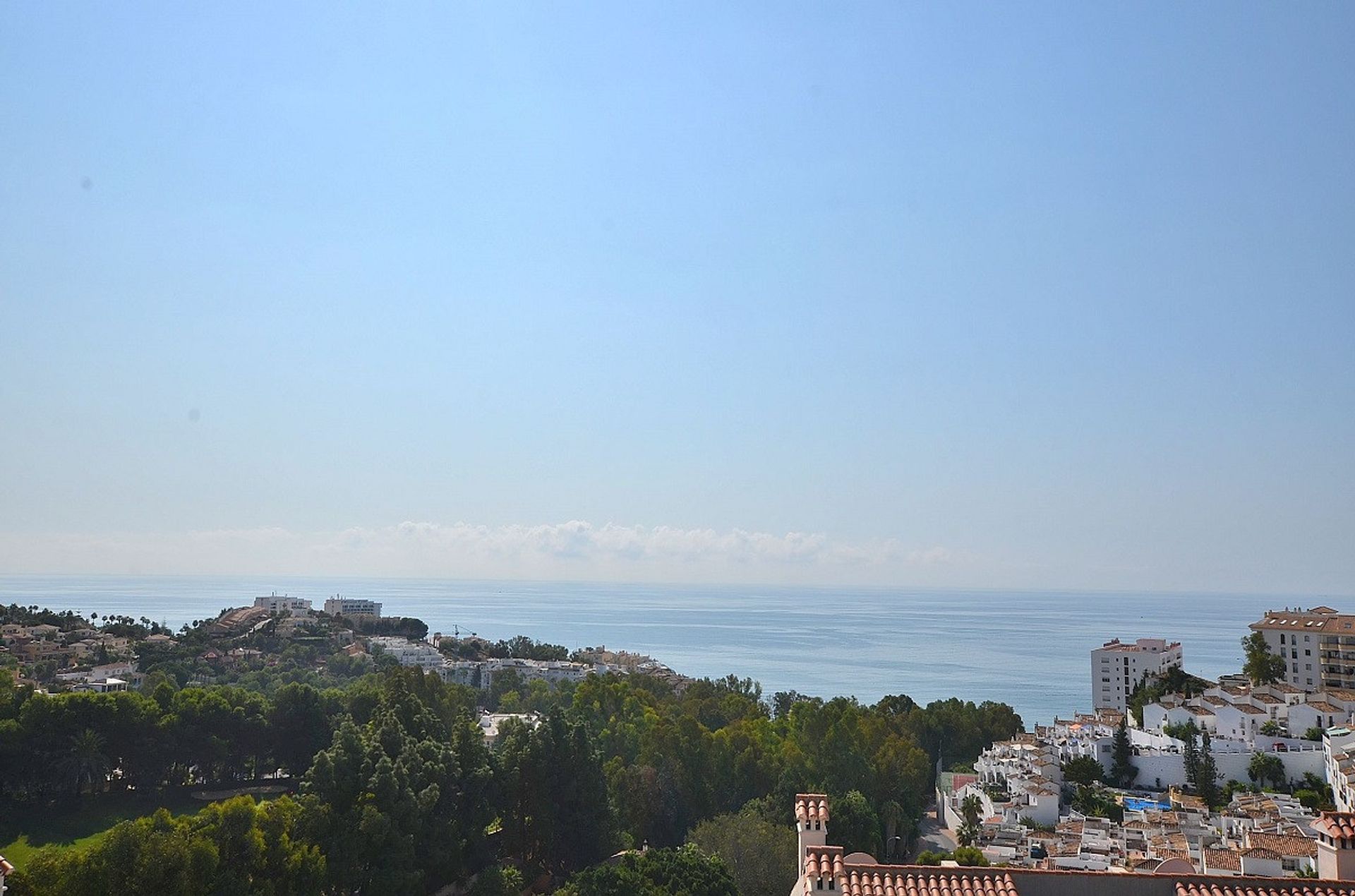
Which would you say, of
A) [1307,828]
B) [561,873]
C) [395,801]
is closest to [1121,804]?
[1307,828]

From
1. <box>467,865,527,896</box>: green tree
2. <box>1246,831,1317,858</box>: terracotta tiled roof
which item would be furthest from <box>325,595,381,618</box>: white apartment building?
<box>1246,831,1317,858</box>: terracotta tiled roof

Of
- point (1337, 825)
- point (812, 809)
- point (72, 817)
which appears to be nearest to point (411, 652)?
point (72, 817)

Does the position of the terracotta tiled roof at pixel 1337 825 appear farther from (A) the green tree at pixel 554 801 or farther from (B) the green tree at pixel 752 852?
(A) the green tree at pixel 554 801

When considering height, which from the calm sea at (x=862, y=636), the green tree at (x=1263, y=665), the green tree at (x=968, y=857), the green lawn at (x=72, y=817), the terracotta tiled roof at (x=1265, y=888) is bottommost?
the calm sea at (x=862, y=636)

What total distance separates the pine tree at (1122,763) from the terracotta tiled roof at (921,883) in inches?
1040

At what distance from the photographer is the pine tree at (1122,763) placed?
29781 mm

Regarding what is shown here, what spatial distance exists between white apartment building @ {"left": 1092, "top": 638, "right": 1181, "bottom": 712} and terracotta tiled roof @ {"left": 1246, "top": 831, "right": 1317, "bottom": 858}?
2785 cm

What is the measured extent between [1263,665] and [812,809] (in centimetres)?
3618

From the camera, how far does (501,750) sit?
904 inches

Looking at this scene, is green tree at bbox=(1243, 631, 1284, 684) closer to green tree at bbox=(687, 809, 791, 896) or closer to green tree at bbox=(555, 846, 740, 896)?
green tree at bbox=(687, 809, 791, 896)

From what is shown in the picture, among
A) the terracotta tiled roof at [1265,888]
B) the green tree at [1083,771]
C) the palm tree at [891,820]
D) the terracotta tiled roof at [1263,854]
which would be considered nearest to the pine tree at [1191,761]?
the green tree at [1083,771]

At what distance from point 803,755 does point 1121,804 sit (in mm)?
9177

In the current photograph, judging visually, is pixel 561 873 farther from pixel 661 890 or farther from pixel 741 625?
pixel 741 625

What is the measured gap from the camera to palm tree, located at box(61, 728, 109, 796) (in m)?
22.3
